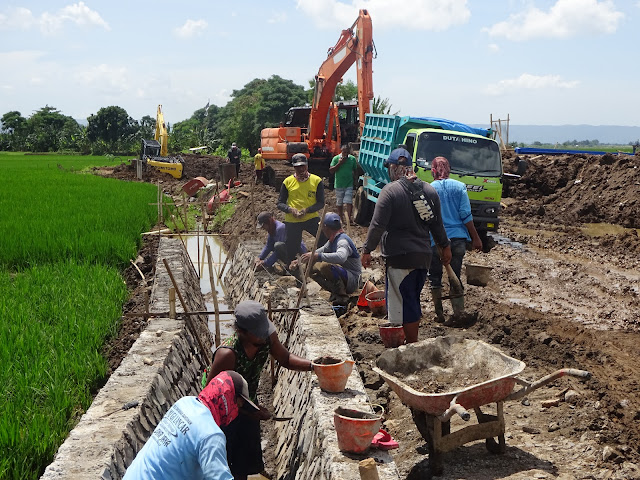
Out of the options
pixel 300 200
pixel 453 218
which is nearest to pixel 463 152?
pixel 300 200

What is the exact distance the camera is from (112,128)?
54.9m

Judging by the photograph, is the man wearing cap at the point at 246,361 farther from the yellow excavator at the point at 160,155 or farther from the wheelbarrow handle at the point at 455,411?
the yellow excavator at the point at 160,155

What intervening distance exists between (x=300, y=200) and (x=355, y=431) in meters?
4.79

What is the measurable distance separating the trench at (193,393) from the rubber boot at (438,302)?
1203mm

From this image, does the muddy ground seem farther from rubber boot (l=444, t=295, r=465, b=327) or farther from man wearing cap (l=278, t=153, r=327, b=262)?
man wearing cap (l=278, t=153, r=327, b=262)

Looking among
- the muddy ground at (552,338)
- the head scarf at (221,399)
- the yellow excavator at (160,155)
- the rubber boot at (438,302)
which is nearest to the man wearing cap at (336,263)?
the muddy ground at (552,338)

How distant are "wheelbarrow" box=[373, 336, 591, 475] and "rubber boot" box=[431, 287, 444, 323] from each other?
6.86 ft

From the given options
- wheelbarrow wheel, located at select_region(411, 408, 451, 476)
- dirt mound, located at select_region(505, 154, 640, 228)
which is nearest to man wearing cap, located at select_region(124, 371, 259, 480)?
wheelbarrow wheel, located at select_region(411, 408, 451, 476)

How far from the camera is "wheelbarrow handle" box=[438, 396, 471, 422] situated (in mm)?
3330

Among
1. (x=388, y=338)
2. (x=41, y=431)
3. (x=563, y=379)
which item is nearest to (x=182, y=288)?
(x=388, y=338)

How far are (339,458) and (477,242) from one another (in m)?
3.34

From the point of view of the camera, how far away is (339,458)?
351cm

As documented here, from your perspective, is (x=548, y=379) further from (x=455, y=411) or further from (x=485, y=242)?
(x=485, y=242)

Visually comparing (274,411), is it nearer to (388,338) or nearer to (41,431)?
(388,338)
